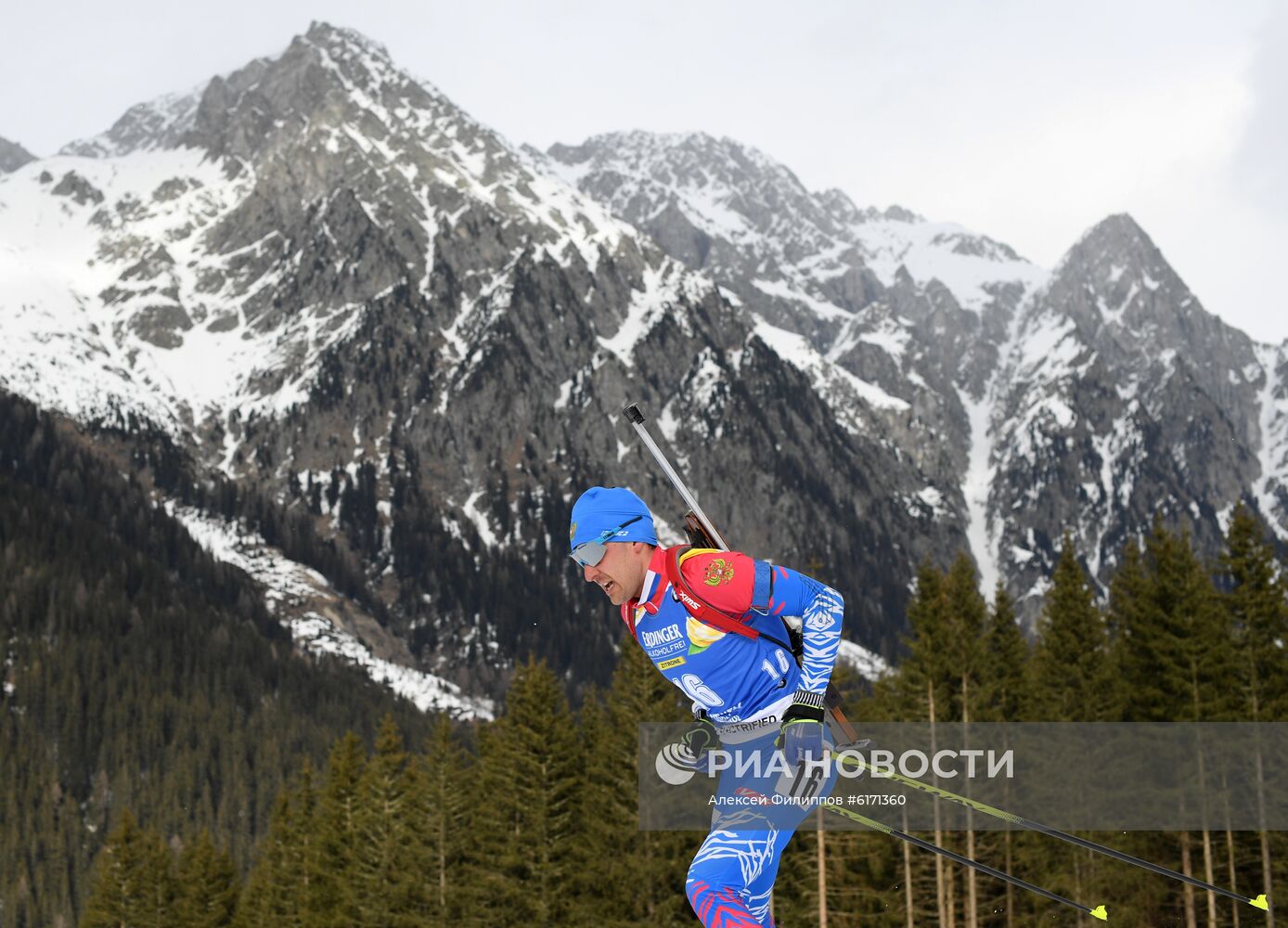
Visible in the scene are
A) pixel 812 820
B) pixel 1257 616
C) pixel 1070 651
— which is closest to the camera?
pixel 812 820

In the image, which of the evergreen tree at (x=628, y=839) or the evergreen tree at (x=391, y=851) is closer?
the evergreen tree at (x=628, y=839)

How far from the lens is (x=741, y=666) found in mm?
7410

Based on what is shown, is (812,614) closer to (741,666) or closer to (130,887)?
(741,666)

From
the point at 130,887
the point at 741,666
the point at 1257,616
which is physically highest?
the point at 1257,616

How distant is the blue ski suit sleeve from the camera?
724cm

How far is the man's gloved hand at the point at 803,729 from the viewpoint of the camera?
286 inches

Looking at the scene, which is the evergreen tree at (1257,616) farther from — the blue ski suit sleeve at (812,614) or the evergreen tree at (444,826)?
the evergreen tree at (444,826)

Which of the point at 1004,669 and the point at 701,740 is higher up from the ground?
the point at 1004,669

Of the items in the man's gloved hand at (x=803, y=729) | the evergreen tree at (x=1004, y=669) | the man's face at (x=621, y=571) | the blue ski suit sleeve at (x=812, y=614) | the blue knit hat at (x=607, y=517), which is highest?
the evergreen tree at (x=1004, y=669)

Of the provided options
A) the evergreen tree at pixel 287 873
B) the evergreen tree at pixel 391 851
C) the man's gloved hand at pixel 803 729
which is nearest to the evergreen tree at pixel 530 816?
the evergreen tree at pixel 391 851

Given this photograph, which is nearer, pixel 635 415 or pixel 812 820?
pixel 635 415

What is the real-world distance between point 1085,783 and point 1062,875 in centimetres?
235

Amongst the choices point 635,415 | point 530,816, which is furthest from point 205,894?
point 635,415

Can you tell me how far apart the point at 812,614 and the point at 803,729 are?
723 mm
